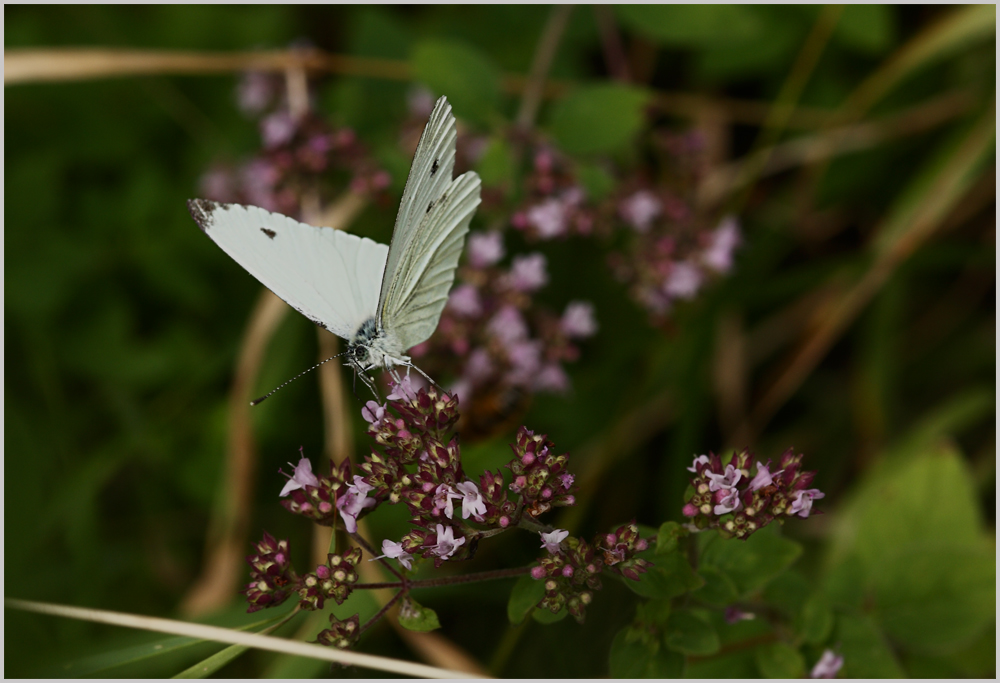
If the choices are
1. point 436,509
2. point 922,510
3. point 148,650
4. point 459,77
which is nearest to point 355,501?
point 436,509

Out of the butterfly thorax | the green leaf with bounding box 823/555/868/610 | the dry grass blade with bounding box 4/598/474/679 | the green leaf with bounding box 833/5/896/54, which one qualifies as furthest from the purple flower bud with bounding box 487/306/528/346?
the green leaf with bounding box 833/5/896/54

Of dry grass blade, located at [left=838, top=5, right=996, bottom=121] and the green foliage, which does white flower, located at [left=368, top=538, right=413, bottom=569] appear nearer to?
the green foliage

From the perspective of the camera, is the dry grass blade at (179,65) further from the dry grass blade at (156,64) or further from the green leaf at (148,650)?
the green leaf at (148,650)

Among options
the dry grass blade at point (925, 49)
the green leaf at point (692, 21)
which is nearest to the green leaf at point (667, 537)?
the green leaf at point (692, 21)

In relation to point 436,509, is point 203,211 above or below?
above

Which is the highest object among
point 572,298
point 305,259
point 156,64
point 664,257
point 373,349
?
point 156,64

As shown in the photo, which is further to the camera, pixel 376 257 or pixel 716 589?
pixel 376 257

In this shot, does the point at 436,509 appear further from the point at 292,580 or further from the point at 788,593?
the point at 788,593
